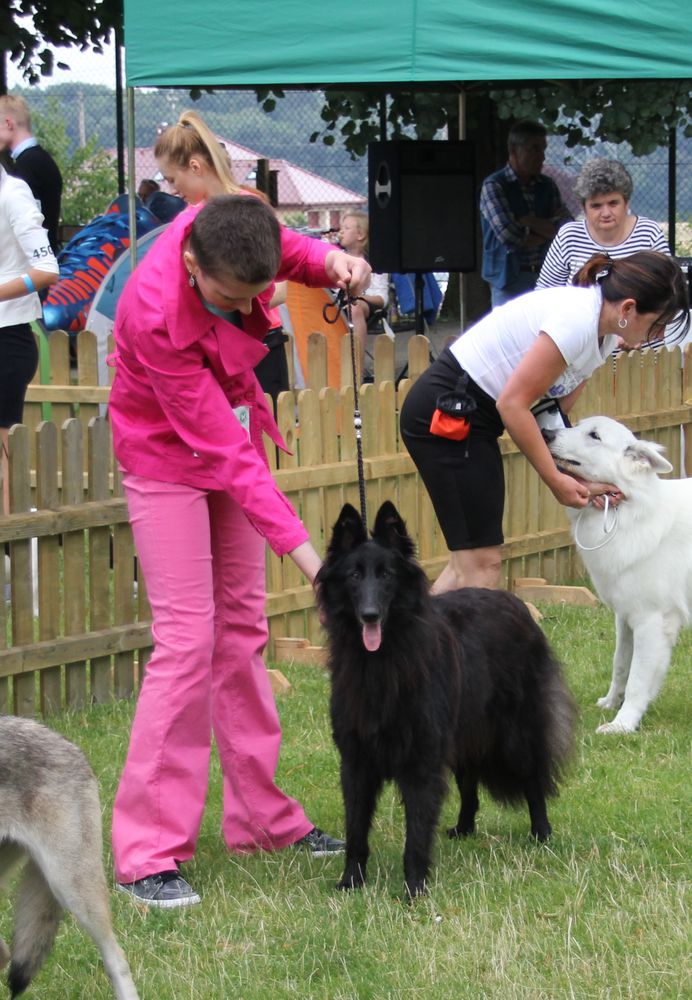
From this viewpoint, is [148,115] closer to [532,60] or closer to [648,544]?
[532,60]

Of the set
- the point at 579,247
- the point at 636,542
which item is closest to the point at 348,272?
the point at 636,542

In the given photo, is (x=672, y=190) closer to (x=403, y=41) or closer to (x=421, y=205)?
(x=421, y=205)

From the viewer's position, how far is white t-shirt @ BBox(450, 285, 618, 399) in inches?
175

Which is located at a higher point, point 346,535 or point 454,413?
point 454,413

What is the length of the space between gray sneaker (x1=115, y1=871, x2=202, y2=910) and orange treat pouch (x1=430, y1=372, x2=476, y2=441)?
1820 mm

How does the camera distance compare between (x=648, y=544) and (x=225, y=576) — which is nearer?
(x=225, y=576)

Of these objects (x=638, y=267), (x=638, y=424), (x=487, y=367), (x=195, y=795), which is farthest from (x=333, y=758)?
(x=638, y=424)

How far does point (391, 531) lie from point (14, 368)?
3.41 m

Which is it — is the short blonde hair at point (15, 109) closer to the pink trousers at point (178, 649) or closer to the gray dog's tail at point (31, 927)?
the pink trousers at point (178, 649)

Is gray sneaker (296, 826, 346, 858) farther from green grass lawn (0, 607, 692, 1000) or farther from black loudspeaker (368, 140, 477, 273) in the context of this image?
black loudspeaker (368, 140, 477, 273)

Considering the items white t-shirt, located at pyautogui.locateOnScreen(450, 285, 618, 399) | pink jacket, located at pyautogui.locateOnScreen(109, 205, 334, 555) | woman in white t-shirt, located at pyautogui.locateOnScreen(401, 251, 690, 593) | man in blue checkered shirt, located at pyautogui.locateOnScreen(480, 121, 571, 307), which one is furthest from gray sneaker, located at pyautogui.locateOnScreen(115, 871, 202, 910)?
man in blue checkered shirt, located at pyautogui.locateOnScreen(480, 121, 571, 307)

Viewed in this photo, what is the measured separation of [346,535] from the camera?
369 centimetres

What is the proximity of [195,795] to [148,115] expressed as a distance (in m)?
19.0

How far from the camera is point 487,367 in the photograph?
15.7ft
